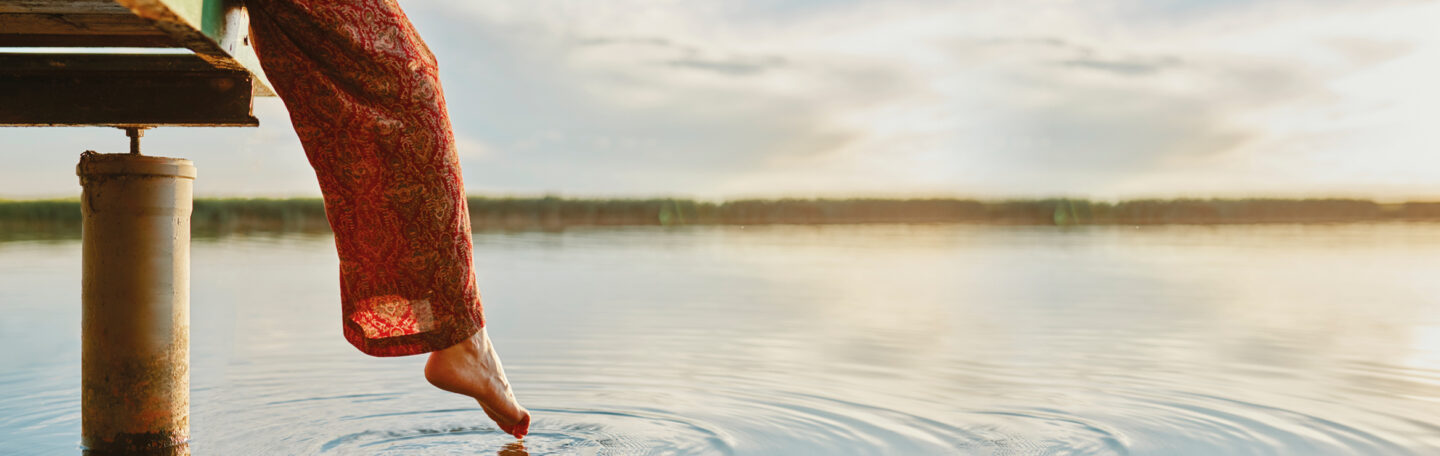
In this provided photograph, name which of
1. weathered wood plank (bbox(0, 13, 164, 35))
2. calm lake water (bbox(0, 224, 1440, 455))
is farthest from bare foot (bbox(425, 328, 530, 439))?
weathered wood plank (bbox(0, 13, 164, 35))

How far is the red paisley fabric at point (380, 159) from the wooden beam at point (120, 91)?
0.82 m

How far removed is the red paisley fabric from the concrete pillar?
857mm

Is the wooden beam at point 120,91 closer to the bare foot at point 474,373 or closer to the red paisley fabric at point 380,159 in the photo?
the red paisley fabric at point 380,159

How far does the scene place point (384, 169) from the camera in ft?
7.56

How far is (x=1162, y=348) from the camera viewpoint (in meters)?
5.49

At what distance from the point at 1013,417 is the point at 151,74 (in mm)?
2814

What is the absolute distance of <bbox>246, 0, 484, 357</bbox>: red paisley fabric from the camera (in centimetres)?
223

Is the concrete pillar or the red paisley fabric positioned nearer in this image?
the red paisley fabric

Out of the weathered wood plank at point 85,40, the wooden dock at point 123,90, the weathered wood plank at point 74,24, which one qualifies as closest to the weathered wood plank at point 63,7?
the weathered wood plank at point 74,24

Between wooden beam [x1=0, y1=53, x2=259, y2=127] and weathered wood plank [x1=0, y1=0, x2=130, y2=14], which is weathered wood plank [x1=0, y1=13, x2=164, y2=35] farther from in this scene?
wooden beam [x1=0, y1=53, x2=259, y2=127]

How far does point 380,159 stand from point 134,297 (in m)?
1.16

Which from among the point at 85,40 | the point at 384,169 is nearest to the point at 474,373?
the point at 384,169

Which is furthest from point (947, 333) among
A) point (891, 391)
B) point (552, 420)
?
point (552, 420)

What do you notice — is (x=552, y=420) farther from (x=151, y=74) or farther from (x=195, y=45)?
(x=195, y=45)
